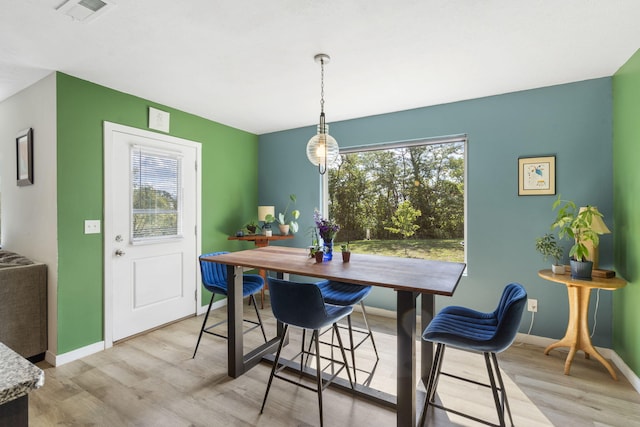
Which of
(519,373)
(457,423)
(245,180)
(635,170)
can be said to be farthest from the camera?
(245,180)

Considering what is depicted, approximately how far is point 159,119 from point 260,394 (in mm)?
2901

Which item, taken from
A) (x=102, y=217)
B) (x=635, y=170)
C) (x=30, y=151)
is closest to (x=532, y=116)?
(x=635, y=170)

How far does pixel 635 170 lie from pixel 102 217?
4433 millimetres

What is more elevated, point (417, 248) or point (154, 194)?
point (154, 194)

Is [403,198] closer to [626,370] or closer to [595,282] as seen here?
[595,282]

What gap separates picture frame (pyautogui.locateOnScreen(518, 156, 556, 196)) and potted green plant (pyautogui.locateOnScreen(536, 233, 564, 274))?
1.36 feet

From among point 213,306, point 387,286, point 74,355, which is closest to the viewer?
point 387,286

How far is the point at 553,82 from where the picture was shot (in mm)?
2740

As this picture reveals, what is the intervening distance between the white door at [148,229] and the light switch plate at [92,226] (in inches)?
3.1

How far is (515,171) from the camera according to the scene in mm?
2969

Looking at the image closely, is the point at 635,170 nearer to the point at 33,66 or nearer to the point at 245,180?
the point at 245,180

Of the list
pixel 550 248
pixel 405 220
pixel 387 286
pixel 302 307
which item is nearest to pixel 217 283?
pixel 302 307

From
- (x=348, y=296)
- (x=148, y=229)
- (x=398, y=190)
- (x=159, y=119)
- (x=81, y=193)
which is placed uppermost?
(x=159, y=119)

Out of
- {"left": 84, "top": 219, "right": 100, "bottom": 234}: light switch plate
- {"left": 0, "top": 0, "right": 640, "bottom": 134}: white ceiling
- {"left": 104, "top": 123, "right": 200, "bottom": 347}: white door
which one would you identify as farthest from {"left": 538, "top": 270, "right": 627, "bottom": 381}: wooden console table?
{"left": 84, "top": 219, "right": 100, "bottom": 234}: light switch plate
